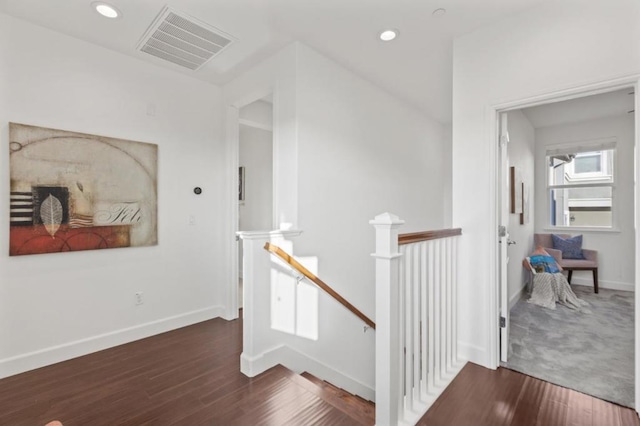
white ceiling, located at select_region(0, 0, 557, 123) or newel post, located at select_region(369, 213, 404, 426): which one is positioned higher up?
white ceiling, located at select_region(0, 0, 557, 123)

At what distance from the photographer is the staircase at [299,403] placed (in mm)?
1755

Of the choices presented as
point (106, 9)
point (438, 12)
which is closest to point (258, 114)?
point (106, 9)

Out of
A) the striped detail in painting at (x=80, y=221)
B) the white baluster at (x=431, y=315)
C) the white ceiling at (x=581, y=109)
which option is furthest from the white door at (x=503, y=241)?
the striped detail in painting at (x=80, y=221)

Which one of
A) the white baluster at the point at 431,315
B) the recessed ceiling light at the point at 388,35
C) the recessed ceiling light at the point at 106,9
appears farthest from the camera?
the recessed ceiling light at the point at 388,35

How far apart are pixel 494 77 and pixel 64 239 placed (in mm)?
3764

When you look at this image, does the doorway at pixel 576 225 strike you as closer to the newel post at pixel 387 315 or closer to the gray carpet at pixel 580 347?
the gray carpet at pixel 580 347

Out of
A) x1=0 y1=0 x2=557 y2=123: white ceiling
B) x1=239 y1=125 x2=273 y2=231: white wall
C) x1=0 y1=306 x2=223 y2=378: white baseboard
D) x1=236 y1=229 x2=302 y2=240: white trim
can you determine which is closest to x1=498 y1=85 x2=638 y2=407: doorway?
x1=0 y1=0 x2=557 y2=123: white ceiling

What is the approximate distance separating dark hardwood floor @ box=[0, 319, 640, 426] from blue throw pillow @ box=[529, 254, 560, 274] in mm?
2267

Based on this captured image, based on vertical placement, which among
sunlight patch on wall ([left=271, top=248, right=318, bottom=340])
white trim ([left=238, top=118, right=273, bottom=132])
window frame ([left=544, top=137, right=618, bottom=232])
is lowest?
sunlight patch on wall ([left=271, top=248, right=318, bottom=340])

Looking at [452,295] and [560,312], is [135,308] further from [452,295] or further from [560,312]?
[560,312]

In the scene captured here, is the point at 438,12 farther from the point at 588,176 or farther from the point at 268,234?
the point at 588,176

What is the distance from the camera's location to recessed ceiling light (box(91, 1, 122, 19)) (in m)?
2.17

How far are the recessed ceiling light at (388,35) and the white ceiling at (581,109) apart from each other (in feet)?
8.52

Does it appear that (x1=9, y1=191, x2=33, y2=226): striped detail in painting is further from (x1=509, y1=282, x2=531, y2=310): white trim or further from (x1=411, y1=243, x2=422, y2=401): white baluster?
(x1=509, y1=282, x2=531, y2=310): white trim
